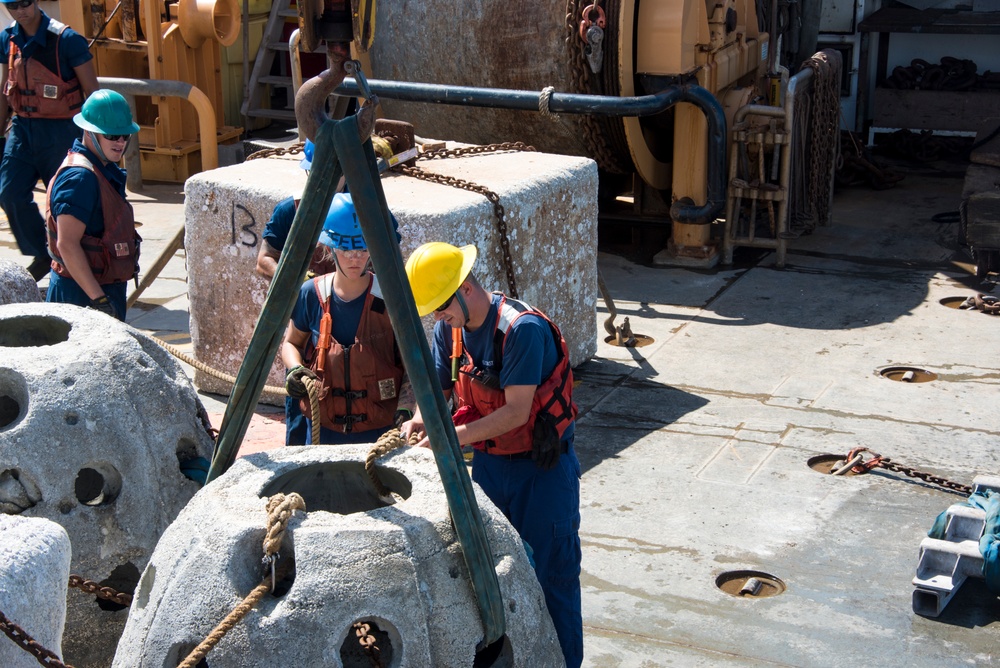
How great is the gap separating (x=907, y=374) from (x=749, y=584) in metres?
2.91

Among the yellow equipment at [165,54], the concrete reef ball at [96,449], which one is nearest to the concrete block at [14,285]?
the concrete reef ball at [96,449]

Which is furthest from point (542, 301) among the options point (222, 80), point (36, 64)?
point (222, 80)

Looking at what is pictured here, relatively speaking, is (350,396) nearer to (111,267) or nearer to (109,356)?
(109,356)

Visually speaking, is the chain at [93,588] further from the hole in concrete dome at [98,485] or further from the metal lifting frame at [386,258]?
the metal lifting frame at [386,258]

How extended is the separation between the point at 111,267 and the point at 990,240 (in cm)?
664

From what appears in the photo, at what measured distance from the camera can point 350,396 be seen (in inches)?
183

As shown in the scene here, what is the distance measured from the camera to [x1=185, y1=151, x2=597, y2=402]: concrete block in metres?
6.55

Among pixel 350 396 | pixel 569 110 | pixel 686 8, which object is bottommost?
pixel 350 396

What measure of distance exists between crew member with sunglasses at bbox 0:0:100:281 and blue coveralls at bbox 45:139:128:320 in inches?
100

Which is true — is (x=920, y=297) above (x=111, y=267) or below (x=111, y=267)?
below

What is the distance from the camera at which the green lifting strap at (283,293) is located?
10.2 feet

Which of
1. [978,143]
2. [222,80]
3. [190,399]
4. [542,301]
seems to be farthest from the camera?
[222,80]

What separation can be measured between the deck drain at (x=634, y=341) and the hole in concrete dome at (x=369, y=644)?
5.32 metres

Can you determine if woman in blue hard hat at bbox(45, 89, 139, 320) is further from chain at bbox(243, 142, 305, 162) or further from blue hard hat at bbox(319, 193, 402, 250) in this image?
blue hard hat at bbox(319, 193, 402, 250)
